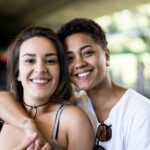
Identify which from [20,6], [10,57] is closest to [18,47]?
[10,57]

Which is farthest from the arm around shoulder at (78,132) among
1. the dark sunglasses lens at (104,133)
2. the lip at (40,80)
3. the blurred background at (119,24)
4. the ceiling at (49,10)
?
the ceiling at (49,10)

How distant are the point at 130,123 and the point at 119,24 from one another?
21.5 ft

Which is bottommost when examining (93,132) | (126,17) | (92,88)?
(93,132)

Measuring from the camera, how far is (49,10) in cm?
973

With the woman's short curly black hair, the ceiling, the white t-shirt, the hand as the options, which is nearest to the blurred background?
the ceiling

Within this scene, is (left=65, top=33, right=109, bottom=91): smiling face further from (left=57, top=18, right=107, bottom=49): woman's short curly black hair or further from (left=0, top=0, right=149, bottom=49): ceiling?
(left=0, top=0, right=149, bottom=49): ceiling

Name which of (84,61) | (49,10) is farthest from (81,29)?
(49,10)

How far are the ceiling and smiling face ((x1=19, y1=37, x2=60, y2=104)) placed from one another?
5866 millimetres

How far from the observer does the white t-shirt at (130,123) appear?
Answer: 51.2 inches

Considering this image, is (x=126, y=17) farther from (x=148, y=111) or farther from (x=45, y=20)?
(x=148, y=111)

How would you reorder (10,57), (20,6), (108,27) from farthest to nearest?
(20,6), (108,27), (10,57)

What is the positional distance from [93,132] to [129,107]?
0.17 meters

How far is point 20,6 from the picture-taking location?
31.6 feet

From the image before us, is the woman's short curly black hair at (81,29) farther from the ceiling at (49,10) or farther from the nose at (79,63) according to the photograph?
the ceiling at (49,10)
